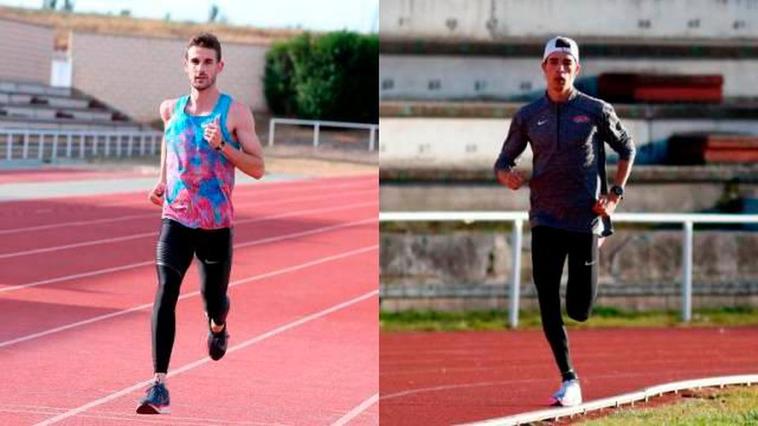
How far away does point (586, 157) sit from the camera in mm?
4934

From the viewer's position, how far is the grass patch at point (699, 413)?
5.67m

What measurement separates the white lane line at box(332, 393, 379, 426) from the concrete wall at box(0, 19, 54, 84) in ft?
7.49

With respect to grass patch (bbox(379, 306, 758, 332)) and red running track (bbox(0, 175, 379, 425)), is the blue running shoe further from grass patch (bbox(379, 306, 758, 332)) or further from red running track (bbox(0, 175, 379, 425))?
grass patch (bbox(379, 306, 758, 332))

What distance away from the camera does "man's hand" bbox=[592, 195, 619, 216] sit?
492cm

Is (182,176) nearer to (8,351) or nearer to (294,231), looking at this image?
(8,351)

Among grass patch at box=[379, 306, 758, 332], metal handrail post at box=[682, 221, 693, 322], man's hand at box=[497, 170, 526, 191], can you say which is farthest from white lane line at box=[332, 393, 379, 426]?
metal handrail post at box=[682, 221, 693, 322]

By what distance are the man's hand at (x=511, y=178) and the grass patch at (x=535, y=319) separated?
5.69 m

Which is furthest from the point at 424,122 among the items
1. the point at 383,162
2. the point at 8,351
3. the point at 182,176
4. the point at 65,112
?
the point at 182,176

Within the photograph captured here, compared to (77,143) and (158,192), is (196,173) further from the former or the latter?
(77,143)

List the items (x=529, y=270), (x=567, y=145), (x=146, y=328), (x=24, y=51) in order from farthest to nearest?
(x=529, y=270), (x=24, y=51), (x=146, y=328), (x=567, y=145)

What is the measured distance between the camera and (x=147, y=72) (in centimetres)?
797

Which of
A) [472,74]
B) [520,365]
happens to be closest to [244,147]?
[520,365]

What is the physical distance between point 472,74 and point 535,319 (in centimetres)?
408

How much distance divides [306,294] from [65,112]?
4.81 feet
